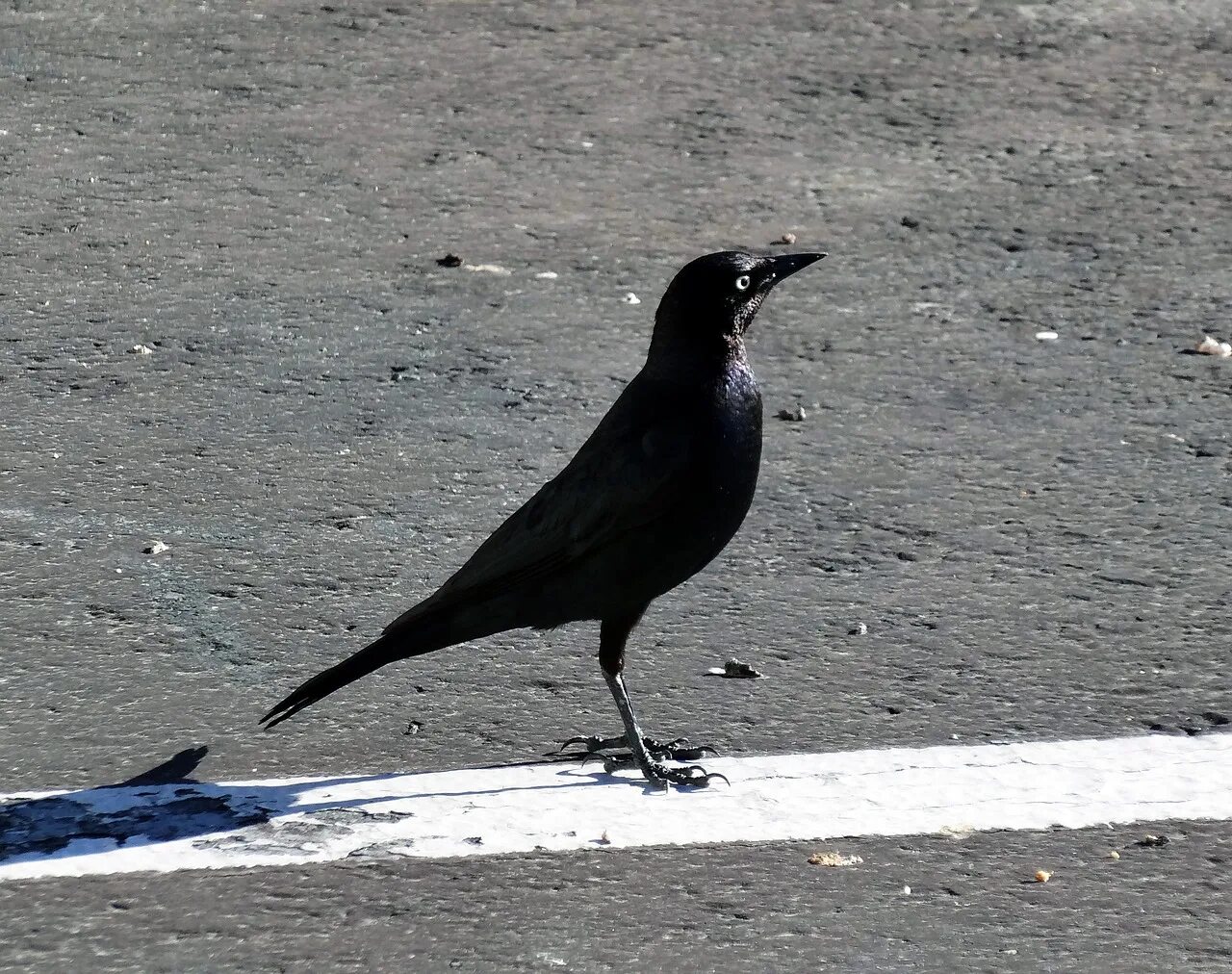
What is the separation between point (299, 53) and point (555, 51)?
1.41 metres

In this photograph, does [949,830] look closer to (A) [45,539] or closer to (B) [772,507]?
(B) [772,507]

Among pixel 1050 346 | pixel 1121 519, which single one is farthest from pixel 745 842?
pixel 1050 346

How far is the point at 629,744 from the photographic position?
4.30 meters

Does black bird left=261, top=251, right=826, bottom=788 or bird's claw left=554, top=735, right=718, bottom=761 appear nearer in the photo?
black bird left=261, top=251, right=826, bottom=788

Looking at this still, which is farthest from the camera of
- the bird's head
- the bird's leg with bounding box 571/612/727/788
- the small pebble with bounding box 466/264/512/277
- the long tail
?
the small pebble with bounding box 466/264/512/277

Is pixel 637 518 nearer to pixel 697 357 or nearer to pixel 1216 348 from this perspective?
pixel 697 357

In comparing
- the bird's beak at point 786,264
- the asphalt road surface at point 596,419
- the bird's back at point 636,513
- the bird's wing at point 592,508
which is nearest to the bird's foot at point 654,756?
the asphalt road surface at point 596,419

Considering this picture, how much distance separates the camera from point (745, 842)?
392 cm

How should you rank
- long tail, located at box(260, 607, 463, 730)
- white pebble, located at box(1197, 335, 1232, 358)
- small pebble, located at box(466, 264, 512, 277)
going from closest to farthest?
long tail, located at box(260, 607, 463, 730)
white pebble, located at box(1197, 335, 1232, 358)
small pebble, located at box(466, 264, 512, 277)

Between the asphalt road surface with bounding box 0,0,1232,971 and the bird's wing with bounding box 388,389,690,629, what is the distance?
441 millimetres

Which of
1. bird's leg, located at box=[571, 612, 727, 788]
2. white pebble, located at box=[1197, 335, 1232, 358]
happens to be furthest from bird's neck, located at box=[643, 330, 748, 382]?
white pebble, located at box=[1197, 335, 1232, 358]

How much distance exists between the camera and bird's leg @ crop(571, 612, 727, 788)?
421 cm

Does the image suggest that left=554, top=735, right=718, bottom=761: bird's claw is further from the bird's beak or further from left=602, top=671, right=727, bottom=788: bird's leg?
the bird's beak

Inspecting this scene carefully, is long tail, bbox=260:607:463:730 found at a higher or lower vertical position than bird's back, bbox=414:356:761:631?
lower
